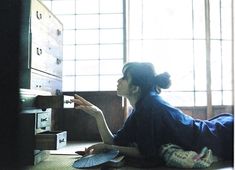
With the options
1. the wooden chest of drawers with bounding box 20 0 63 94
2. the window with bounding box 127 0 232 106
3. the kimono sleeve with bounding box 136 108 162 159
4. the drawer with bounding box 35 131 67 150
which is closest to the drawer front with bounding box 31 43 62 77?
the wooden chest of drawers with bounding box 20 0 63 94

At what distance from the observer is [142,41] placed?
2.44m

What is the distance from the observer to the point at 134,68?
4.40 ft

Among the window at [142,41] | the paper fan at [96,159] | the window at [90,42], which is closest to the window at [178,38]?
the window at [142,41]

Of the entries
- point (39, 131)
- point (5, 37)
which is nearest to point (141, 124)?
point (39, 131)

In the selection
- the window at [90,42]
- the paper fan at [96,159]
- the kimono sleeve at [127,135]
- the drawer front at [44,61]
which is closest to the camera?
the paper fan at [96,159]

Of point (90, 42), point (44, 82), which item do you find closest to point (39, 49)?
point (44, 82)

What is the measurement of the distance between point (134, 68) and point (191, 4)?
1.31 meters

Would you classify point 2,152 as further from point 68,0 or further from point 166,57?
point 68,0

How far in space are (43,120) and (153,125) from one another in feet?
1.56

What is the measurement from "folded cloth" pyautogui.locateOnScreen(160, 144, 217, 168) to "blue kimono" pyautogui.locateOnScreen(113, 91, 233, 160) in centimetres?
3

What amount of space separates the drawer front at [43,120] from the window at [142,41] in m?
1.09

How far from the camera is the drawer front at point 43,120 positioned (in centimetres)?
127

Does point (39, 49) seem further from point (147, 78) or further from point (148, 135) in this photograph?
point (148, 135)

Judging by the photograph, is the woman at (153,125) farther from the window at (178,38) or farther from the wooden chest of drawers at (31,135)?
the window at (178,38)
